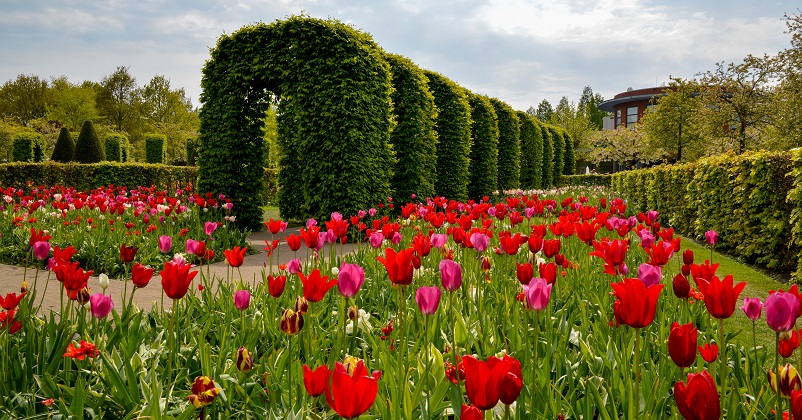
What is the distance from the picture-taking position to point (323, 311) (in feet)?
10.4

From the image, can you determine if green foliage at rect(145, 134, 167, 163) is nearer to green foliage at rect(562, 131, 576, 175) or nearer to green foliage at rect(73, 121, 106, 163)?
green foliage at rect(73, 121, 106, 163)

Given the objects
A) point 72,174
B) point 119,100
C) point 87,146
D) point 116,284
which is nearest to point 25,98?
point 119,100

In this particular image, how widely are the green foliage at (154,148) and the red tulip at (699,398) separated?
34537mm

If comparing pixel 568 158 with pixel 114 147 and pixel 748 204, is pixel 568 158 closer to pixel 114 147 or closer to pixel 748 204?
pixel 114 147

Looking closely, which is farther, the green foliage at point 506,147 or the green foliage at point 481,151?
the green foliage at point 506,147

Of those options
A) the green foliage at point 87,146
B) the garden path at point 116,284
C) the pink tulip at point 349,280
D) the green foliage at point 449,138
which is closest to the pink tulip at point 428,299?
the pink tulip at point 349,280

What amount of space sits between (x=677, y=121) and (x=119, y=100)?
5062 cm

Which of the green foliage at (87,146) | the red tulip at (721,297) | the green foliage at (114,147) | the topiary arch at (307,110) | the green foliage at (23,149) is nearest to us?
the red tulip at (721,297)

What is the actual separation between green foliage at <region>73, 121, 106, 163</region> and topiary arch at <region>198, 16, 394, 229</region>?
19690 millimetres

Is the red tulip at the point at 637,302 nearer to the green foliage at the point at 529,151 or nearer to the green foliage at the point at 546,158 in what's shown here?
the green foliage at the point at 529,151

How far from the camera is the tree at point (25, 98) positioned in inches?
2021

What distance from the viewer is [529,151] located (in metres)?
25.2

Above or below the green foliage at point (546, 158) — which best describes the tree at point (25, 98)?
above

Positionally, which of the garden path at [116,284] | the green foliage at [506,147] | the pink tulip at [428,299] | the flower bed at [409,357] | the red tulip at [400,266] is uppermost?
the green foliage at [506,147]
